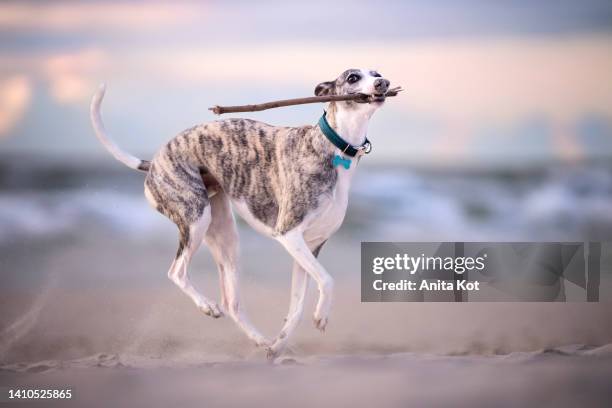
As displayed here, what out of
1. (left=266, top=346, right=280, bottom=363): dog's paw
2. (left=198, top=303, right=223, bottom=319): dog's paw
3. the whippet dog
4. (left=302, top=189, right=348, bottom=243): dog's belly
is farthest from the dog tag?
(left=266, top=346, right=280, bottom=363): dog's paw

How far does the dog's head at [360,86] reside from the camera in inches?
165

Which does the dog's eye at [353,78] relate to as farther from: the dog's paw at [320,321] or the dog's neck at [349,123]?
the dog's paw at [320,321]

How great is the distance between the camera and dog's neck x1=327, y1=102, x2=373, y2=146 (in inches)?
169

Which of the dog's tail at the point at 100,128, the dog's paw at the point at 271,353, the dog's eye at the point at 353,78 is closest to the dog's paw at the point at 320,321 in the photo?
the dog's paw at the point at 271,353

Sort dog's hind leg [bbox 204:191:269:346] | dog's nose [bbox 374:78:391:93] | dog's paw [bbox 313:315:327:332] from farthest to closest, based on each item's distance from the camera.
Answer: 1. dog's hind leg [bbox 204:191:269:346]
2. dog's paw [bbox 313:315:327:332]
3. dog's nose [bbox 374:78:391:93]

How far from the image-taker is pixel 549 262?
6277mm

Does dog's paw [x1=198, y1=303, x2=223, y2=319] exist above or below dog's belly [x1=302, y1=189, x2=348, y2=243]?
below

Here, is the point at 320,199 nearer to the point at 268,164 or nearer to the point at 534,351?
the point at 268,164

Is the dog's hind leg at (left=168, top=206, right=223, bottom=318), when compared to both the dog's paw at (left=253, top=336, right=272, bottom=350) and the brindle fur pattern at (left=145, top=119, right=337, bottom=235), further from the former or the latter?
the dog's paw at (left=253, top=336, right=272, bottom=350)

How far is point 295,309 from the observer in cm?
464

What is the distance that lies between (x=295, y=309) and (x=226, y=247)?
1.67ft

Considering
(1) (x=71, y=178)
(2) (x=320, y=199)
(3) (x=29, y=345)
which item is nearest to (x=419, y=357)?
(2) (x=320, y=199)

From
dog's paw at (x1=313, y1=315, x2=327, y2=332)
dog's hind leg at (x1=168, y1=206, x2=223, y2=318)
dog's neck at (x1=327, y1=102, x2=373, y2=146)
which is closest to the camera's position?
dog's neck at (x1=327, y1=102, x2=373, y2=146)

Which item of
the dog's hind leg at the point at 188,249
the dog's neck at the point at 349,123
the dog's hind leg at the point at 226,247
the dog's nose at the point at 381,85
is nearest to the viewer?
the dog's nose at the point at 381,85
